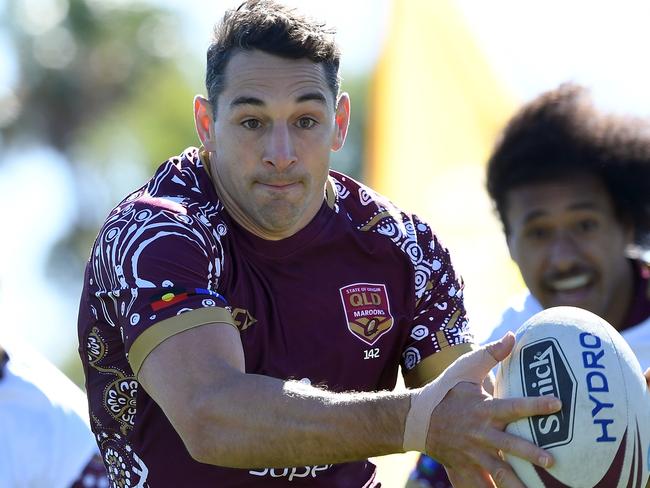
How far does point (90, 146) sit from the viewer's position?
24750 mm

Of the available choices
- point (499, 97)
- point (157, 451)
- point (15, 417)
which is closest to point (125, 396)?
point (157, 451)

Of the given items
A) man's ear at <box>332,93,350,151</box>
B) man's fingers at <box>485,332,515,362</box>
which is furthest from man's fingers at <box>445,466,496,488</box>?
man's ear at <box>332,93,350,151</box>

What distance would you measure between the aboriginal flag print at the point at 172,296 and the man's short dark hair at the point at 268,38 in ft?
2.94

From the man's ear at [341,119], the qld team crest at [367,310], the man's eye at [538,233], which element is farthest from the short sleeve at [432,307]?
the man's eye at [538,233]

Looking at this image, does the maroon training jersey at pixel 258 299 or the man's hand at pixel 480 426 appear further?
the maroon training jersey at pixel 258 299

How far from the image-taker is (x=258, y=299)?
4.80m

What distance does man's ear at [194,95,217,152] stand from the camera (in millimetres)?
5098

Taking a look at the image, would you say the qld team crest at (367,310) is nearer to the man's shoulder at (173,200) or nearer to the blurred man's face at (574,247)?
the man's shoulder at (173,200)

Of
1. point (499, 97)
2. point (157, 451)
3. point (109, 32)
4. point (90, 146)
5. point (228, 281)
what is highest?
point (109, 32)

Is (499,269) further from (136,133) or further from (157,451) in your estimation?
(136,133)

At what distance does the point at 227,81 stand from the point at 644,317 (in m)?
2.49

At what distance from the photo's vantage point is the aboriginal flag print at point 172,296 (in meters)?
4.34

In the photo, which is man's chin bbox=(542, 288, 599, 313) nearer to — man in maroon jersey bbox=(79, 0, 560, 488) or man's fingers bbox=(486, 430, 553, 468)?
man in maroon jersey bbox=(79, 0, 560, 488)

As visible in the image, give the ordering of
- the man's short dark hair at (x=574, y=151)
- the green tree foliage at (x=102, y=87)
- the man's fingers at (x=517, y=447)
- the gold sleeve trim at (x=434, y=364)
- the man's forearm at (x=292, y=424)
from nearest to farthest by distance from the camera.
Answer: the man's fingers at (x=517, y=447), the man's forearm at (x=292, y=424), the gold sleeve trim at (x=434, y=364), the man's short dark hair at (x=574, y=151), the green tree foliage at (x=102, y=87)
